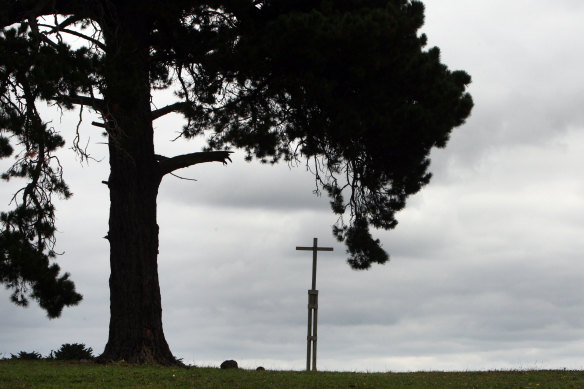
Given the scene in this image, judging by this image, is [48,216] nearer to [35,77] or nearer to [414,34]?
[35,77]

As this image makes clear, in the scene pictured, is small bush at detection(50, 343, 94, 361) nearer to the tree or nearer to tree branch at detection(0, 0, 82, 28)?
the tree

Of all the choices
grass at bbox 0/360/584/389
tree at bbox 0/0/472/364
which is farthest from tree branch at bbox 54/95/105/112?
grass at bbox 0/360/584/389

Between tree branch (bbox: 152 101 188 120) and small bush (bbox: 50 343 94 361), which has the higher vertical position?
tree branch (bbox: 152 101 188 120)

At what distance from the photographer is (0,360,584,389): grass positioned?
42.2ft

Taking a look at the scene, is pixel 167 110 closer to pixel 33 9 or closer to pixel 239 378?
pixel 33 9

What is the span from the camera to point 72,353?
57.8 ft

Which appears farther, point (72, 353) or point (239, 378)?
point (72, 353)

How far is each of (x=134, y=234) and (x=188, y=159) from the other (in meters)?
2.24

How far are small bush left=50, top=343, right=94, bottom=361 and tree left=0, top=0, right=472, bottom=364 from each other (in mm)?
1832

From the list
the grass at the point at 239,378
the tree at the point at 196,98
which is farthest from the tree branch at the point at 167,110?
the grass at the point at 239,378

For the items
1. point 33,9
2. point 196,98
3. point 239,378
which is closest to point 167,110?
point 196,98

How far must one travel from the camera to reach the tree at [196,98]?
14.1 meters

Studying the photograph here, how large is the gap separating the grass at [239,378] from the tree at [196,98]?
1.46 metres

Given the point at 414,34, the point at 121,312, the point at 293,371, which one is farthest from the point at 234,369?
the point at 414,34
